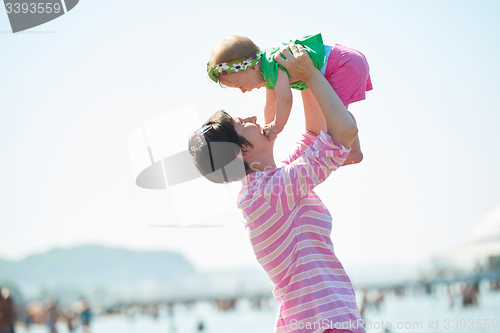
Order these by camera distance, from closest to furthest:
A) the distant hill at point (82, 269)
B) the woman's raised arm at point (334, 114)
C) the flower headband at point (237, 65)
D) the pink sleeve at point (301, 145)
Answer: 1. the woman's raised arm at point (334, 114)
2. the pink sleeve at point (301, 145)
3. the flower headband at point (237, 65)
4. the distant hill at point (82, 269)

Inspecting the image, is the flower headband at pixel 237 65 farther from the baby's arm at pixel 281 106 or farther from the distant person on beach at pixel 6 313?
the distant person on beach at pixel 6 313

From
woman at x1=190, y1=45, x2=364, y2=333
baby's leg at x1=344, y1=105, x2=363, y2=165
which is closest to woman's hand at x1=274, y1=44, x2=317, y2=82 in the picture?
woman at x1=190, y1=45, x2=364, y2=333

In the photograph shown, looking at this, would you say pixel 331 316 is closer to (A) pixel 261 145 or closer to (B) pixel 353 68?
(A) pixel 261 145

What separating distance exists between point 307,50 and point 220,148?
0.81 m

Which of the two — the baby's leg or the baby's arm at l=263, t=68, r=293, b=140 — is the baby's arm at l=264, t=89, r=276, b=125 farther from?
the baby's leg

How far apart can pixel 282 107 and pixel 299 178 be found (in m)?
0.58

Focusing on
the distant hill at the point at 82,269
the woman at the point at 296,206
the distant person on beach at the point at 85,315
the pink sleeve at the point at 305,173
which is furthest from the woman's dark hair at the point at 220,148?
the distant hill at the point at 82,269

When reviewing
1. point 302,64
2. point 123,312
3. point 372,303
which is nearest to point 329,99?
point 302,64

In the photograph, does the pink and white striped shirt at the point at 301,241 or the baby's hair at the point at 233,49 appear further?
the baby's hair at the point at 233,49

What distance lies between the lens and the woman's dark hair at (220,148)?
2279 millimetres

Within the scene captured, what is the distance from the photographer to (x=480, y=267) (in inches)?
1300

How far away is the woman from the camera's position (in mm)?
1994

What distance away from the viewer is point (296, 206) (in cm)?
217

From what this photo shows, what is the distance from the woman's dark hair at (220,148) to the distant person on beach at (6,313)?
2.11 meters
